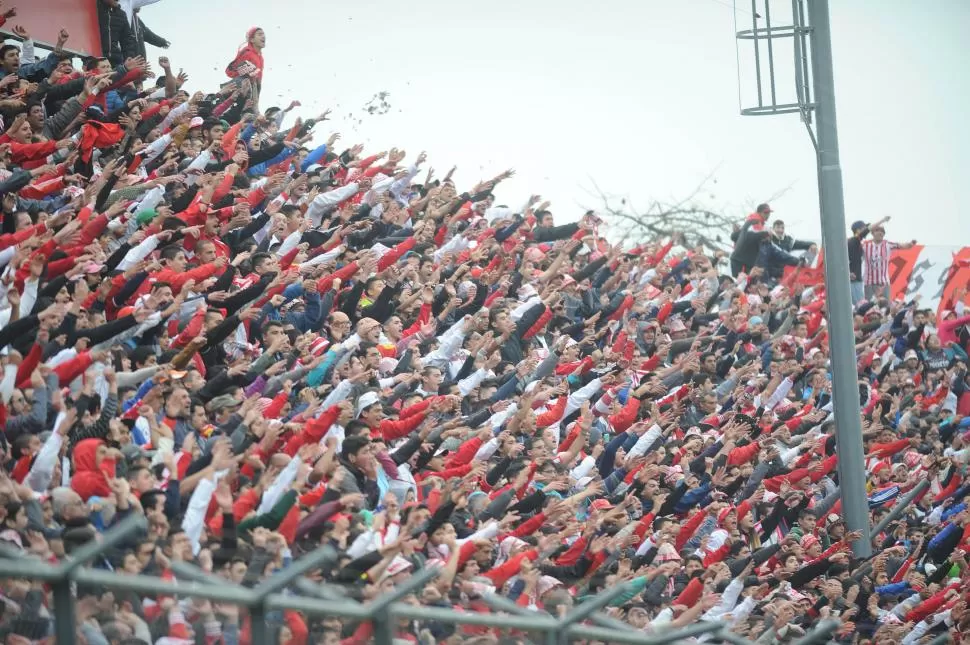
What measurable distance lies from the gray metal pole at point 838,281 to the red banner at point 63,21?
8.62m

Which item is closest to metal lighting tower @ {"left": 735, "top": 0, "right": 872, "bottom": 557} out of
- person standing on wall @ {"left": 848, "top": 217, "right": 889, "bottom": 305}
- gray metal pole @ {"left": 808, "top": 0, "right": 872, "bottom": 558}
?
gray metal pole @ {"left": 808, "top": 0, "right": 872, "bottom": 558}

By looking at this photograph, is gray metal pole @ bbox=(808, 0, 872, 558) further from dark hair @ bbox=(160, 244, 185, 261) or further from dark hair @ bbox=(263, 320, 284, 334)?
dark hair @ bbox=(160, 244, 185, 261)

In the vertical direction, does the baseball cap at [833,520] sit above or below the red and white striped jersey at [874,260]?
below

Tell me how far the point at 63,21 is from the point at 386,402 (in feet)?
26.3

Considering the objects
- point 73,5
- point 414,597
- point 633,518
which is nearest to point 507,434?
point 633,518

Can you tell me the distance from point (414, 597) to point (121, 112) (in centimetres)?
828

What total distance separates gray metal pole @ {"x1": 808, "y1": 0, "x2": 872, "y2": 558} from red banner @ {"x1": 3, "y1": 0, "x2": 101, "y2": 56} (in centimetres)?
862

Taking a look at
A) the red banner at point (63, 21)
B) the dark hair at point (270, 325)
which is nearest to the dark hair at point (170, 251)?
the dark hair at point (270, 325)

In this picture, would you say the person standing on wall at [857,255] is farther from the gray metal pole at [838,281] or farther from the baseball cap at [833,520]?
the gray metal pole at [838,281]

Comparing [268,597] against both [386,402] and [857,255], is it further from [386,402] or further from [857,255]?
[857,255]

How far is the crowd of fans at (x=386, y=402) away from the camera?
25.4ft

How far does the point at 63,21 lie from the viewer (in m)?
16.6

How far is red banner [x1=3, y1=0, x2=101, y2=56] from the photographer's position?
1620 centimetres

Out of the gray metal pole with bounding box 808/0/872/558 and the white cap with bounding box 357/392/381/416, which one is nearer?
the white cap with bounding box 357/392/381/416
